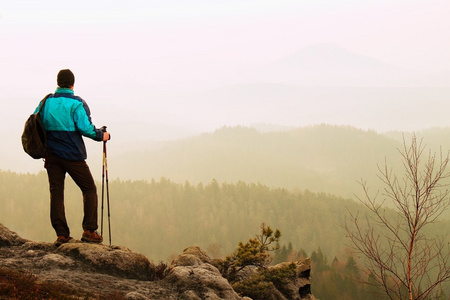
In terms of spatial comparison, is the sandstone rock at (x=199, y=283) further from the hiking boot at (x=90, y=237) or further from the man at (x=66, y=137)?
the man at (x=66, y=137)

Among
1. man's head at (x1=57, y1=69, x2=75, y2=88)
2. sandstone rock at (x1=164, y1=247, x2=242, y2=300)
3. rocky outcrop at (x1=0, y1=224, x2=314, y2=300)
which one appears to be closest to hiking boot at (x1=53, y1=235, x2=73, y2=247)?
rocky outcrop at (x1=0, y1=224, x2=314, y2=300)

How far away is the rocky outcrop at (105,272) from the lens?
7418mm

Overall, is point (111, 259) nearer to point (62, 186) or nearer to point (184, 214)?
point (62, 186)

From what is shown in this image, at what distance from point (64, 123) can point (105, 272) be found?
310 cm

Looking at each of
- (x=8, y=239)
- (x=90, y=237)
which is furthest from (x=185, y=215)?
(x=90, y=237)

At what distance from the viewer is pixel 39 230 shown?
156m

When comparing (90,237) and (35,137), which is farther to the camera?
(90,237)

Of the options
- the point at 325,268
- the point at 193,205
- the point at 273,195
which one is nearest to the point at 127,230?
the point at 193,205

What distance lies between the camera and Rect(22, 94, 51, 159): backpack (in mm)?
8344

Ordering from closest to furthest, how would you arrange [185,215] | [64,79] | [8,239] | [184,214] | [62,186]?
[64,79] < [62,186] < [8,239] < [185,215] < [184,214]

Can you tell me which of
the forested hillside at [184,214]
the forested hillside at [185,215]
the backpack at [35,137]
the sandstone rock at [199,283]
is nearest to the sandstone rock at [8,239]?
the backpack at [35,137]

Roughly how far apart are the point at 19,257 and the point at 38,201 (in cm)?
18052

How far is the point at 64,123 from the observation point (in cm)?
845

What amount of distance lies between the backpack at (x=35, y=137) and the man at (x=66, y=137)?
0.11 metres
